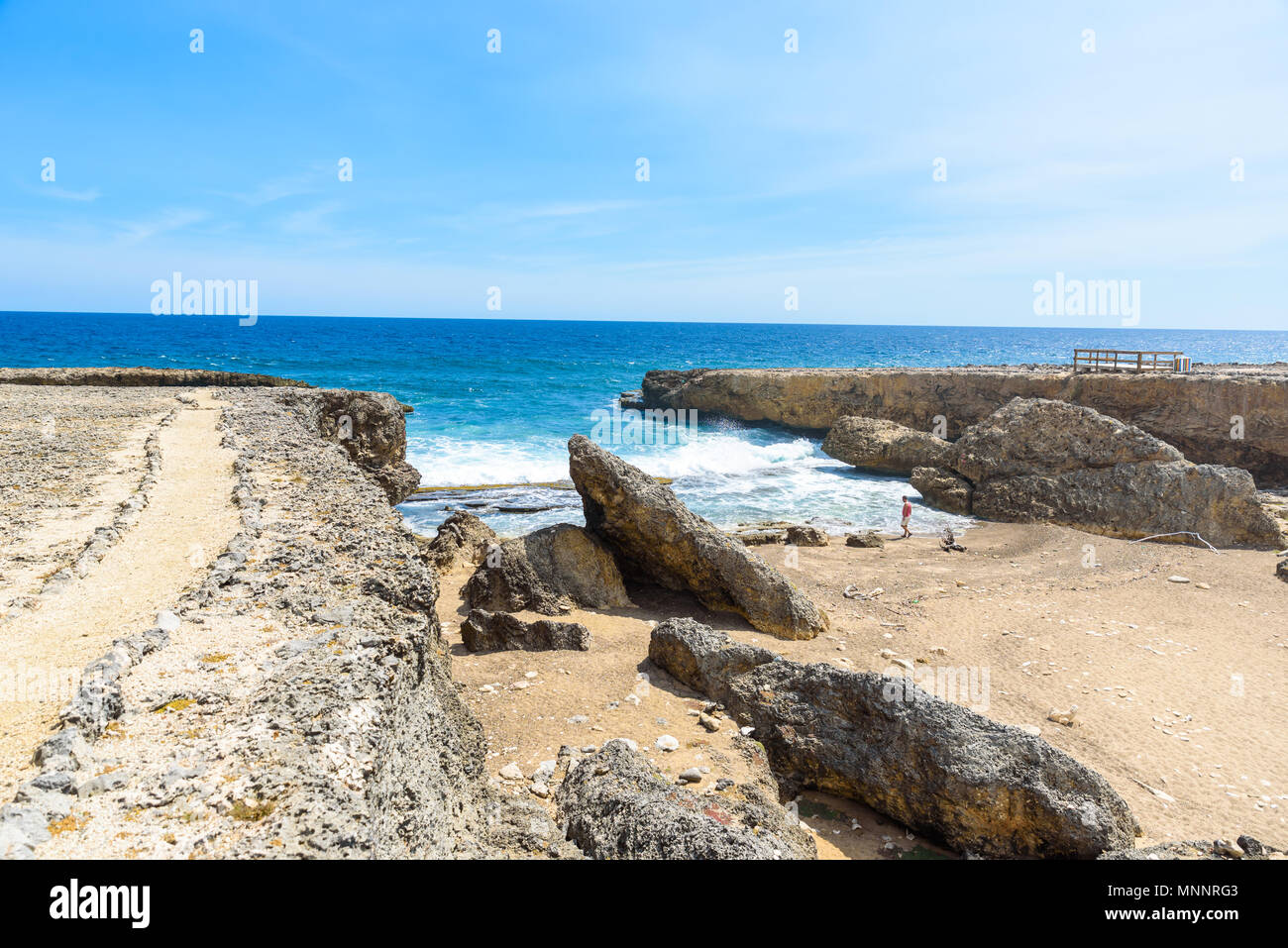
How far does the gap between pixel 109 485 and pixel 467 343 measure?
3854 inches

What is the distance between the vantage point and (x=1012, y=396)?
3038 centimetres

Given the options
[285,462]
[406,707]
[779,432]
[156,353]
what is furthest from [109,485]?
[156,353]

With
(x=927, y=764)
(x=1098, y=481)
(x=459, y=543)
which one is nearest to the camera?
(x=927, y=764)

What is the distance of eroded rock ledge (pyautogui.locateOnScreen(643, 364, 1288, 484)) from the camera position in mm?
24812

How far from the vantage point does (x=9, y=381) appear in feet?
Result: 61.0

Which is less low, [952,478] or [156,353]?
[156,353]

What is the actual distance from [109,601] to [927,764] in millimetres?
6504

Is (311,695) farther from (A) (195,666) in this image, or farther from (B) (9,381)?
(B) (9,381)

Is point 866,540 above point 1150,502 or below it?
below

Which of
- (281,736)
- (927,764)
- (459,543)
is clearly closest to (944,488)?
(459,543)

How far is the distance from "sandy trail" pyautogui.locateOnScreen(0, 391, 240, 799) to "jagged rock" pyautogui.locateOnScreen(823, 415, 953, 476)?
22.5 metres

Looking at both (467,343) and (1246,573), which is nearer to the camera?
(1246,573)

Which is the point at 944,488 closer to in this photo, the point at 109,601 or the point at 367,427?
the point at 367,427

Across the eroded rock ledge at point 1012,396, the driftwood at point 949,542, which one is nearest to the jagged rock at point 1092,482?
the driftwood at point 949,542
